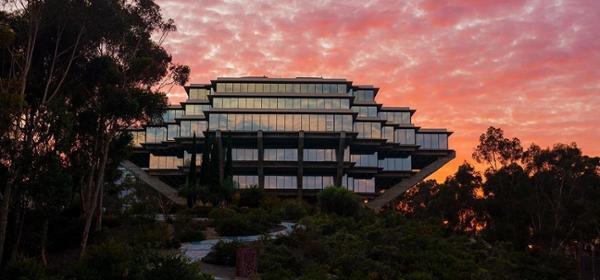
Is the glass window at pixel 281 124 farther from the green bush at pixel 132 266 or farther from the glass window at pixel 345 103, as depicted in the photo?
the green bush at pixel 132 266

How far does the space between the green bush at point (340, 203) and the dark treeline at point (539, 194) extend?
44.6 feet

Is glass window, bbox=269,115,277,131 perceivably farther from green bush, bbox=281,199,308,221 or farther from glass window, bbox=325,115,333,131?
green bush, bbox=281,199,308,221

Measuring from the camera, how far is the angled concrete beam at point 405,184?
242ft

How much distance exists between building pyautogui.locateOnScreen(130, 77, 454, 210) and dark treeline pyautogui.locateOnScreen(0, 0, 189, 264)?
32.8m

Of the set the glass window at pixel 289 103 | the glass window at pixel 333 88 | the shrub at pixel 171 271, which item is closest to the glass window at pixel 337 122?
the glass window at pixel 289 103

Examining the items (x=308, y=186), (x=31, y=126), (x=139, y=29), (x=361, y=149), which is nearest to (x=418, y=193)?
(x=361, y=149)

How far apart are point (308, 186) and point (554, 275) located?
41717 mm

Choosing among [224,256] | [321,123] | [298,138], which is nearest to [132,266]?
[224,256]

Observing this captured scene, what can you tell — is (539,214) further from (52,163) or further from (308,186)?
(52,163)

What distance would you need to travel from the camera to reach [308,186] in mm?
71375

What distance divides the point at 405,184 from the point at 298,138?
18.5 metres

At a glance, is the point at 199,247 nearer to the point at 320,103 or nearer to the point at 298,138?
the point at 298,138

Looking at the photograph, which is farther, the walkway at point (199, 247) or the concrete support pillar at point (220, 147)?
the concrete support pillar at point (220, 147)

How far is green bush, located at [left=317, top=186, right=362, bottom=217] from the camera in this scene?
142 feet
